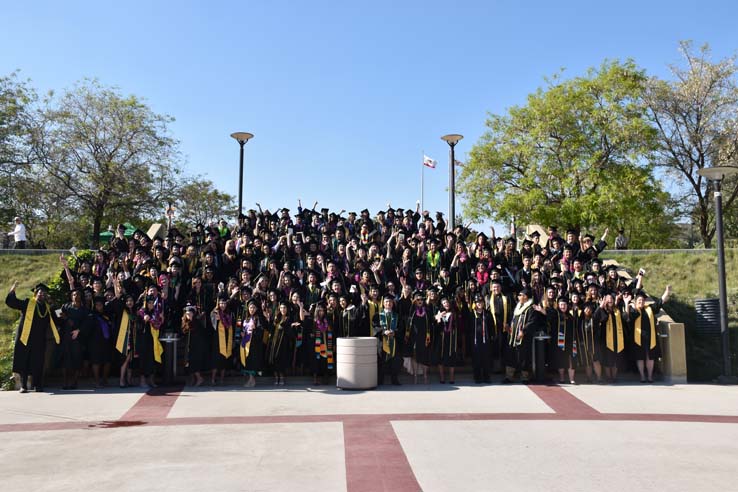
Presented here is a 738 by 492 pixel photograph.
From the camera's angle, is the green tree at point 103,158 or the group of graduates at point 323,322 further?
the green tree at point 103,158

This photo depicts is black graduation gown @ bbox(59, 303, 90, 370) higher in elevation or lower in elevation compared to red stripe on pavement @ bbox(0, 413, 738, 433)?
higher

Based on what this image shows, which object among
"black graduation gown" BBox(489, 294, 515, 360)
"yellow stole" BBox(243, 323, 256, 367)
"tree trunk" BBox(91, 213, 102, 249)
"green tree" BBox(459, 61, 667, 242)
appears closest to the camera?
"yellow stole" BBox(243, 323, 256, 367)

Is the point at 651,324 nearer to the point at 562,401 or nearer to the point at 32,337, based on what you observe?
the point at 562,401

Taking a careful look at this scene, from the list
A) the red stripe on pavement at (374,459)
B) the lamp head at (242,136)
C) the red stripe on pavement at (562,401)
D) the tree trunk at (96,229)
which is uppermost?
the lamp head at (242,136)

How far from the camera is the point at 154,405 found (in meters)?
8.16

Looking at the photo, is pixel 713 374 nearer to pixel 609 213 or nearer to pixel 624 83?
pixel 609 213

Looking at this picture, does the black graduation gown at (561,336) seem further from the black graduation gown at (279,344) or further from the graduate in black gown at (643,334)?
the black graduation gown at (279,344)

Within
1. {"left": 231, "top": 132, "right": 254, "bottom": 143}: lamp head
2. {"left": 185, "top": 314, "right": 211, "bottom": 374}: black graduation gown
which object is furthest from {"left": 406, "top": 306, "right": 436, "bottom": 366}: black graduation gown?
{"left": 231, "top": 132, "right": 254, "bottom": 143}: lamp head

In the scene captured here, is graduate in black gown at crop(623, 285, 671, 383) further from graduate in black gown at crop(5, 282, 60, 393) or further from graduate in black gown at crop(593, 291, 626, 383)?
graduate in black gown at crop(5, 282, 60, 393)

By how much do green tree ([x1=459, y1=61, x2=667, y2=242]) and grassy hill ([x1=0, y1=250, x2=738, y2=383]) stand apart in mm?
5287

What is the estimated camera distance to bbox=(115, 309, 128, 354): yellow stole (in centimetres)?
956

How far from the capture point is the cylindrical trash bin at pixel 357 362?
368 inches

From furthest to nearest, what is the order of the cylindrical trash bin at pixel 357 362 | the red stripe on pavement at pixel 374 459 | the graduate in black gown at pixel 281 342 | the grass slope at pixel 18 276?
the grass slope at pixel 18 276, the graduate in black gown at pixel 281 342, the cylindrical trash bin at pixel 357 362, the red stripe on pavement at pixel 374 459

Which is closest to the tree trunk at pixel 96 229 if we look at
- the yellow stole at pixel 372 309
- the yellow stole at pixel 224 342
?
→ the yellow stole at pixel 224 342
